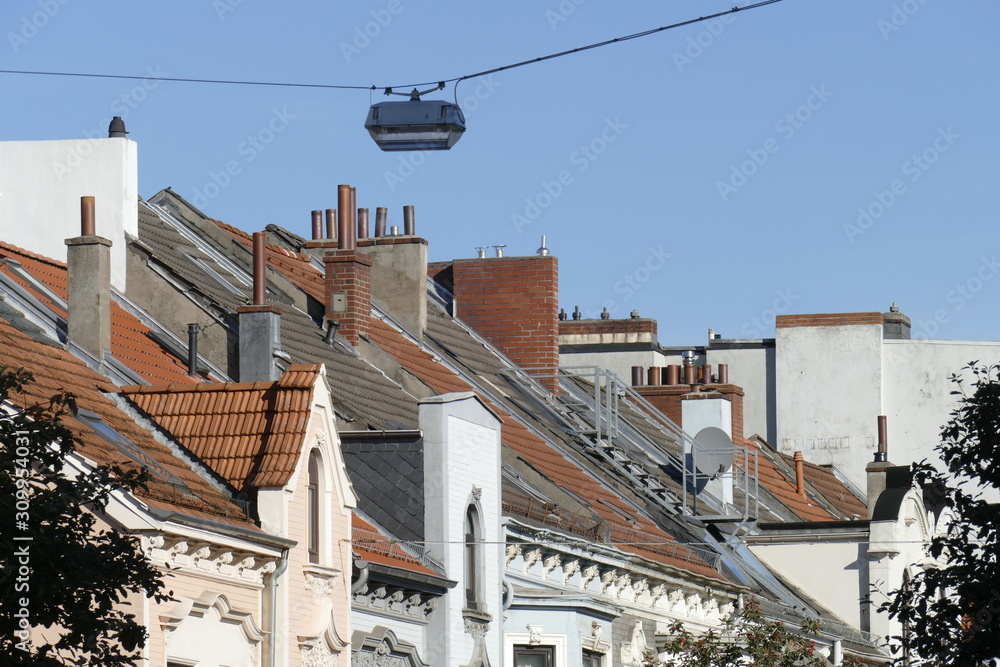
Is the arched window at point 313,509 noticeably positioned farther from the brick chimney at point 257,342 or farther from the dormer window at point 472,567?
the brick chimney at point 257,342

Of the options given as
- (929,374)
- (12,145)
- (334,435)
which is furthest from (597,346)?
(334,435)

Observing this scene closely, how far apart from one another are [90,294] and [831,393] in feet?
102

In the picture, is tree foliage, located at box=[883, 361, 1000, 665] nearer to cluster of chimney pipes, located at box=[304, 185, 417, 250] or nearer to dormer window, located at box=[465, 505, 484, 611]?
dormer window, located at box=[465, 505, 484, 611]

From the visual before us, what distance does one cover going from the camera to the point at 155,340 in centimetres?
2648

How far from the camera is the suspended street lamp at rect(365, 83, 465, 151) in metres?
22.6

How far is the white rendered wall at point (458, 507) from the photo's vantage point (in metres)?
25.0

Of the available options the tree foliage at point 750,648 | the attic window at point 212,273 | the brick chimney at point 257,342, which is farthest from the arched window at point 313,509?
the attic window at point 212,273

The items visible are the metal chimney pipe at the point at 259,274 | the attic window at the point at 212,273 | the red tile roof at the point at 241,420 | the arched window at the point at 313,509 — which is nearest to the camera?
the red tile roof at the point at 241,420

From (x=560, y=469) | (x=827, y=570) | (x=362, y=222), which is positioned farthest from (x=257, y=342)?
(x=827, y=570)

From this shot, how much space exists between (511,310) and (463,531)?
14.0m

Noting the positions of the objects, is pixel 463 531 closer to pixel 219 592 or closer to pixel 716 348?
pixel 219 592

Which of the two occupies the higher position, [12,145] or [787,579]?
[12,145]

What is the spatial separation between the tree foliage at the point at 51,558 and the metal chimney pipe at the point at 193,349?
1108cm

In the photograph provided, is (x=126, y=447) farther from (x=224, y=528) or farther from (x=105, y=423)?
(x=224, y=528)
